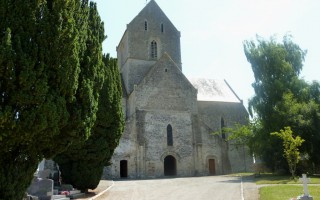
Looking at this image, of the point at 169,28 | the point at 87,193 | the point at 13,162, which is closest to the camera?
the point at 13,162

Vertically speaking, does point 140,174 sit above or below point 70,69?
below

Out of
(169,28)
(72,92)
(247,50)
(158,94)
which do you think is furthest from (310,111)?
(72,92)

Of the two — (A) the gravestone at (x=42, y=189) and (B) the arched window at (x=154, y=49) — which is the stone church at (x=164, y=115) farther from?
(A) the gravestone at (x=42, y=189)

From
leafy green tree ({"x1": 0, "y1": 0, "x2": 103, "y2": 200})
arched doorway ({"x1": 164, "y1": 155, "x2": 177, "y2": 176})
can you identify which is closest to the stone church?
arched doorway ({"x1": 164, "y1": 155, "x2": 177, "y2": 176})

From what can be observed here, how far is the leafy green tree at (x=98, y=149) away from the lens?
16312 mm

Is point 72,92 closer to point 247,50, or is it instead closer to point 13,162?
point 13,162

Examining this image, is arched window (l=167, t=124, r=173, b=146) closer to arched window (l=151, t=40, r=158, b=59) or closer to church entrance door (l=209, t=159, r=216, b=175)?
church entrance door (l=209, t=159, r=216, b=175)

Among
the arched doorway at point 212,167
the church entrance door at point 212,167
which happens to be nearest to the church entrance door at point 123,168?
the arched doorway at point 212,167

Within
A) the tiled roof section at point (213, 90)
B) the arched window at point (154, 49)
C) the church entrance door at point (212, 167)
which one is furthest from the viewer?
the tiled roof section at point (213, 90)

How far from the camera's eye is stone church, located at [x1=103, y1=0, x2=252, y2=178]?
31.8 meters

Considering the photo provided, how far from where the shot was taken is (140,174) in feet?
102

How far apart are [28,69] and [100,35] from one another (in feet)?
20.5

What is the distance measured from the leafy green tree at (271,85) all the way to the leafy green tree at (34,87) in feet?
73.2

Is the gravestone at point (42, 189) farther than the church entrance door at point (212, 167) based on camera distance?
No
